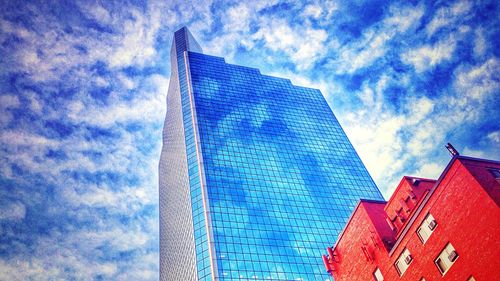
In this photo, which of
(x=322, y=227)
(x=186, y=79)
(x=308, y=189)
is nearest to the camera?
(x=322, y=227)

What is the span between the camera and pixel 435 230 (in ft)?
101

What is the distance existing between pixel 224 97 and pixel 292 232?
199 feet

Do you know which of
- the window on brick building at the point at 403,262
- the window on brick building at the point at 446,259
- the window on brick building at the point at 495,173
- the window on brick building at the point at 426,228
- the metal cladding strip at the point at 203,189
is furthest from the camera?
the metal cladding strip at the point at 203,189

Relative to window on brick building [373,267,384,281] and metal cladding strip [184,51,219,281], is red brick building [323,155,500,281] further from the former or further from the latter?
metal cladding strip [184,51,219,281]

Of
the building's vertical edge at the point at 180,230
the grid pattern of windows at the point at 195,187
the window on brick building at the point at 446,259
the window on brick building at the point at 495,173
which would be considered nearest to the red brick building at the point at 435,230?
the window on brick building at the point at 446,259

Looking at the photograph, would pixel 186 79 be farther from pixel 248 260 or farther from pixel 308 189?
pixel 248 260

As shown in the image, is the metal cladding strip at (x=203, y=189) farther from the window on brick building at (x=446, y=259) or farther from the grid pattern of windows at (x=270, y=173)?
the window on brick building at (x=446, y=259)

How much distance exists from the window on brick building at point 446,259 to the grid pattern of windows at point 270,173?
50130 millimetres

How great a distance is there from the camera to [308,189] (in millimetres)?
109125

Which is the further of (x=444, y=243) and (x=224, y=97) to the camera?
(x=224, y=97)

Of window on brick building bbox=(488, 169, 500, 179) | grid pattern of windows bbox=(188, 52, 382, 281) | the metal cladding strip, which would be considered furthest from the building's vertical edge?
window on brick building bbox=(488, 169, 500, 179)

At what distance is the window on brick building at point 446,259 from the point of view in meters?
28.5

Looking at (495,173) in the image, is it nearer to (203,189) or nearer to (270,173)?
(203,189)

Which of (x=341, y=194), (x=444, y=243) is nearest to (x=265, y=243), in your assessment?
(x=341, y=194)
